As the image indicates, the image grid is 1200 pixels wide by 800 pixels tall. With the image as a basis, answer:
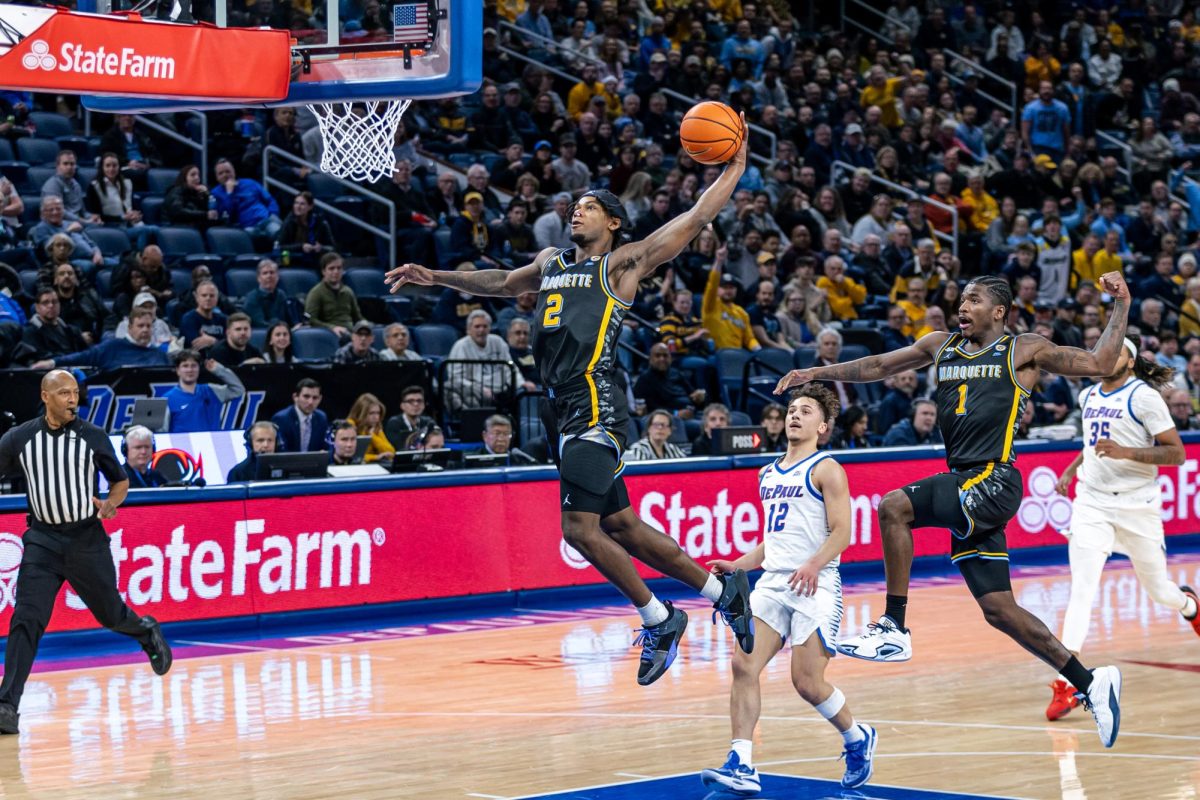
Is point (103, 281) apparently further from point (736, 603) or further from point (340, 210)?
point (736, 603)

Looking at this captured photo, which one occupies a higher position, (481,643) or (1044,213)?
(1044,213)

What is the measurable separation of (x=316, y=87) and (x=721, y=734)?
5.20 m

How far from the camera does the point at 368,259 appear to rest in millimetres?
20344

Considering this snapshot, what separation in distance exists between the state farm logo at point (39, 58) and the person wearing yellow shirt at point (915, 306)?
12.9 metres

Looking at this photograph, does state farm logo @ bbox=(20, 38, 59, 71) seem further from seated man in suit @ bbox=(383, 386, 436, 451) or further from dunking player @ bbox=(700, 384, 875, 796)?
seated man in suit @ bbox=(383, 386, 436, 451)

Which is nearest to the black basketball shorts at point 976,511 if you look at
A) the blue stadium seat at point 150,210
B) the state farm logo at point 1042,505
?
the state farm logo at point 1042,505

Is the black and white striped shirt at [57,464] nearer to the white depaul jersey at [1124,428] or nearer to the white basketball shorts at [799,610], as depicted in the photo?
the white basketball shorts at [799,610]

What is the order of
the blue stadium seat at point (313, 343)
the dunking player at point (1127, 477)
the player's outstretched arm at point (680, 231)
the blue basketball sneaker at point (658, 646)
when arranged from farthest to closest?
the blue stadium seat at point (313, 343) < the dunking player at point (1127, 477) < the blue basketball sneaker at point (658, 646) < the player's outstretched arm at point (680, 231)

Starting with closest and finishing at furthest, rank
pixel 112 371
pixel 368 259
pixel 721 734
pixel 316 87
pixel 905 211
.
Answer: pixel 721 734 < pixel 316 87 < pixel 112 371 < pixel 368 259 < pixel 905 211

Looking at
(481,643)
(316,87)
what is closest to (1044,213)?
(481,643)

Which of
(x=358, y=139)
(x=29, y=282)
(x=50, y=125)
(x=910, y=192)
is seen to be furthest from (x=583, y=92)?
(x=358, y=139)

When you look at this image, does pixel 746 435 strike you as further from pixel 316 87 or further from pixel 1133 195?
pixel 1133 195

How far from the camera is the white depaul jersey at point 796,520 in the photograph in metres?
8.60

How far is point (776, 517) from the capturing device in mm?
8695
